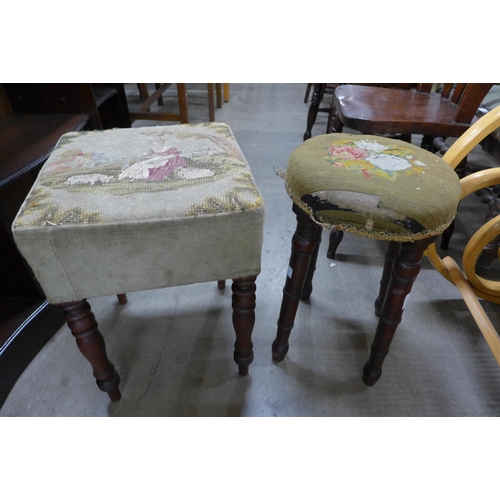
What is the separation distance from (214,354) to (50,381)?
0.43 meters

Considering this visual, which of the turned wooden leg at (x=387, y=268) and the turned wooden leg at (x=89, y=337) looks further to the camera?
the turned wooden leg at (x=387, y=268)

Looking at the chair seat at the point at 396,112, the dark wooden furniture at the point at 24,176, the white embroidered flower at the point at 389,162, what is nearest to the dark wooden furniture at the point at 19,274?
the dark wooden furniture at the point at 24,176

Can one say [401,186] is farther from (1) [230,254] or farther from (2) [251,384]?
(2) [251,384]

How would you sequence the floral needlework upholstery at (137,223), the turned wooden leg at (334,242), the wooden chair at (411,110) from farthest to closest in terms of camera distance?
the turned wooden leg at (334,242) < the wooden chair at (411,110) < the floral needlework upholstery at (137,223)

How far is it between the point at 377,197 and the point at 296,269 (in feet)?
0.83

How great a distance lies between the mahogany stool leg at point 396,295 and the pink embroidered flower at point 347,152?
196 millimetres

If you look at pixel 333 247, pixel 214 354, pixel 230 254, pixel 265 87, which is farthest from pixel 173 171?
pixel 265 87

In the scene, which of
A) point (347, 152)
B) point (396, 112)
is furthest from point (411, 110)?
point (347, 152)

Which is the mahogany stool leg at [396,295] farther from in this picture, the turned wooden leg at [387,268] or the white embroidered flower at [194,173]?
the white embroidered flower at [194,173]

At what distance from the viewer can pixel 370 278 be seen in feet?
3.95

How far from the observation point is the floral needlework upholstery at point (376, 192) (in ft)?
1.82

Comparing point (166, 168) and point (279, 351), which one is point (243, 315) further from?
point (166, 168)

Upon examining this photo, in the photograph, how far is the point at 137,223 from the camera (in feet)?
1.75

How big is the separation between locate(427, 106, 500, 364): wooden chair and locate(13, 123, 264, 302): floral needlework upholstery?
57 cm
